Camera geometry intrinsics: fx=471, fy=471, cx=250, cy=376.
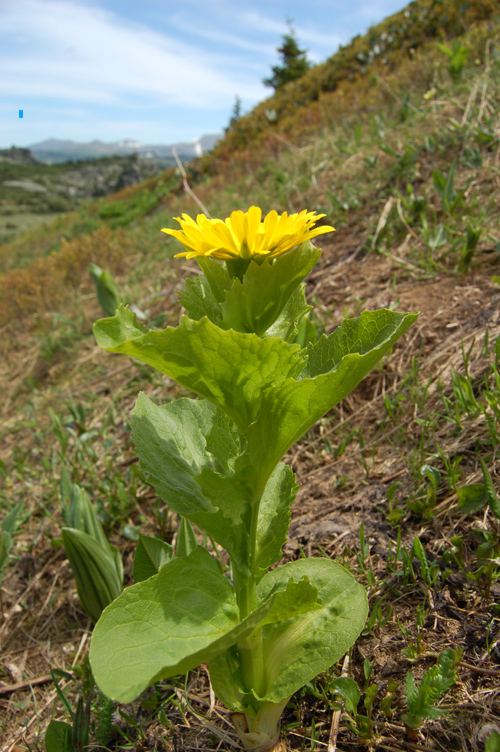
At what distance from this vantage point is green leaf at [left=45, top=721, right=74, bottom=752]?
1.41 meters

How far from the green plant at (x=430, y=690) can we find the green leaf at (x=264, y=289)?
37.0 inches

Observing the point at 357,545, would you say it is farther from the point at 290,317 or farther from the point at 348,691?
the point at 290,317

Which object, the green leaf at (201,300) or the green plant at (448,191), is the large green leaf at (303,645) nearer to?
the green leaf at (201,300)

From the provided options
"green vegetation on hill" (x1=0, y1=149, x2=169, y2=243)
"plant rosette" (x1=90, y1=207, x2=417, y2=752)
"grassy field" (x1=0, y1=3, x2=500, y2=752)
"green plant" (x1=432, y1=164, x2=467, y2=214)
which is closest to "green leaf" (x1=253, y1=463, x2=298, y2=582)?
"plant rosette" (x1=90, y1=207, x2=417, y2=752)

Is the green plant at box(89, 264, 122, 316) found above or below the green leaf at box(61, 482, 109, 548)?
above

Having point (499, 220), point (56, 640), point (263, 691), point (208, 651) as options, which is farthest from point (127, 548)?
point (499, 220)

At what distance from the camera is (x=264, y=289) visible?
1036 mm

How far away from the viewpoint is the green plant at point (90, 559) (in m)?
1.75

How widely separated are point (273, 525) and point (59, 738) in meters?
0.99

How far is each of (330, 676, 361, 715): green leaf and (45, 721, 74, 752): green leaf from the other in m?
0.82

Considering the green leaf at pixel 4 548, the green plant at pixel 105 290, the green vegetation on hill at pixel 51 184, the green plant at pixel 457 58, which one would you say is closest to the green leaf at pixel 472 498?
the green leaf at pixel 4 548

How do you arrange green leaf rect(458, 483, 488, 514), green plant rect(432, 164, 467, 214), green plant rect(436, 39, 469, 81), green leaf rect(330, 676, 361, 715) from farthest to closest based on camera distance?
green plant rect(436, 39, 469, 81), green plant rect(432, 164, 467, 214), green leaf rect(458, 483, 488, 514), green leaf rect(330, 676, 361, 715)

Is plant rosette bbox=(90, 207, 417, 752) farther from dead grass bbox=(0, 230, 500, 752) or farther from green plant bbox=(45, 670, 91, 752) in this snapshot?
green plant bbox=(45, 670, 91, 752)

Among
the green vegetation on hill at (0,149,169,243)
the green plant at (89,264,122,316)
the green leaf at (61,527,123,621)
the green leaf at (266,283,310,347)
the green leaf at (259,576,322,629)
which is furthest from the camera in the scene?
the green vegetation on hill at (0,149,169,243)
